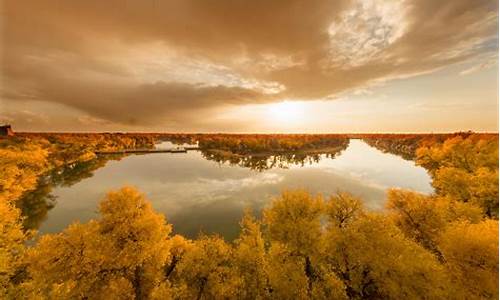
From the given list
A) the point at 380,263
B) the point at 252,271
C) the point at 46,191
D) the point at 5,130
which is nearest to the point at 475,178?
the point at 380,263

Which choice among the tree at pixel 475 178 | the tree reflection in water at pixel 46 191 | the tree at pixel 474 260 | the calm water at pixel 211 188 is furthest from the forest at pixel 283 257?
the calm water at pixel 211 188

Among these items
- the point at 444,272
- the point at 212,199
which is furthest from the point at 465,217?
the point at 212,199

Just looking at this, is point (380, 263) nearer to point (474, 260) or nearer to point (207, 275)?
point (474, 260)

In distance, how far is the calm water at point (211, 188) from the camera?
40.4 meters

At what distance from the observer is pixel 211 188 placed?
5972cm

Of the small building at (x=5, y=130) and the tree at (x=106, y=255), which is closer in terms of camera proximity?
the tree at (x=106, y=255)

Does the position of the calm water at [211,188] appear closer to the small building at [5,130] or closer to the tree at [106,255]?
the tree at [106,255]

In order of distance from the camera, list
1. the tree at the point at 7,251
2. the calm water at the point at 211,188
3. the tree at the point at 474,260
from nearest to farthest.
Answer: the tree at the point at 474,260 → the tree at the point at 7,251 → the calm water at the point at 211,188

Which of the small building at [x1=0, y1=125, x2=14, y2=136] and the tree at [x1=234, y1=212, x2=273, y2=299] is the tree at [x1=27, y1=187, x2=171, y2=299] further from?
the small building at [x1=0, y1=125, x2=14, y2=136]

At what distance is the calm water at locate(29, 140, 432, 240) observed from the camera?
40.4 meters

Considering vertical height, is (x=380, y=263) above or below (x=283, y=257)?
above

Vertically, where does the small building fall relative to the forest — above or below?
above

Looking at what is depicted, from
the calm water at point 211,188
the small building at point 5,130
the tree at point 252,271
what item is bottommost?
the calm water at point 211,188

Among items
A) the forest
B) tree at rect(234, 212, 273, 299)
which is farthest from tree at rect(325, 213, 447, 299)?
tree at rect(234, 212, 273, 299)
